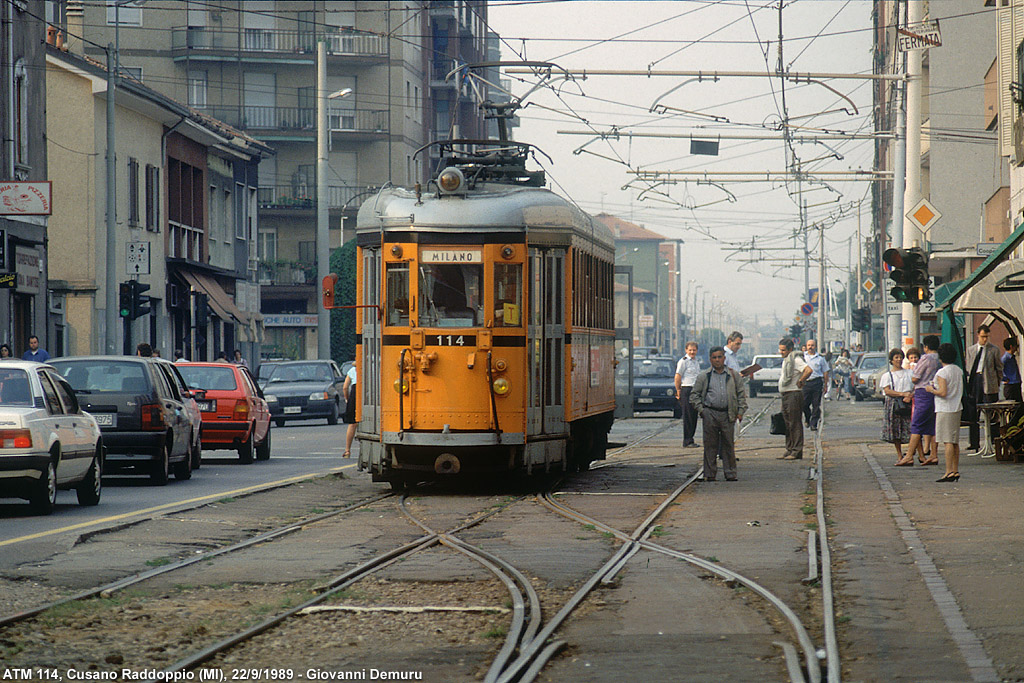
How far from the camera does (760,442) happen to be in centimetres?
2941

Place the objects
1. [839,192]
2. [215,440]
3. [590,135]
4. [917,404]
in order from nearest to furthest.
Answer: [917,404] < [215,440] < [590,135] < [839,192]

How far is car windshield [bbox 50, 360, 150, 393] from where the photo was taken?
19875 mm

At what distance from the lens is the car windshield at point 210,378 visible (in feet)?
84.6

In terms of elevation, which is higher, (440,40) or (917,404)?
(440,40)

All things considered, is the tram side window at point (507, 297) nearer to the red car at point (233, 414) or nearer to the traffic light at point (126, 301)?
the red car at point (233, 414)

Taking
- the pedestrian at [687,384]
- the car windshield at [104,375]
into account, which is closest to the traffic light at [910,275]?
the pedestrian at [687,384]

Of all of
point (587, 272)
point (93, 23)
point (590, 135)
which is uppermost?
point (93, 23)

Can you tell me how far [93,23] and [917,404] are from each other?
57.4m

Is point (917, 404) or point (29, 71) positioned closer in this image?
point (917, 404)

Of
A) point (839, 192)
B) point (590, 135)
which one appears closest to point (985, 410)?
point (590, 135)

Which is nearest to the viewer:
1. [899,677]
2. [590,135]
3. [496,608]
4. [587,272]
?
[899,677]

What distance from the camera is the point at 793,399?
23.7 metres

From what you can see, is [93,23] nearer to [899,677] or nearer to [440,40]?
[440,40]

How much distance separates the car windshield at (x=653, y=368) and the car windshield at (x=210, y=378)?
17.3 meters
